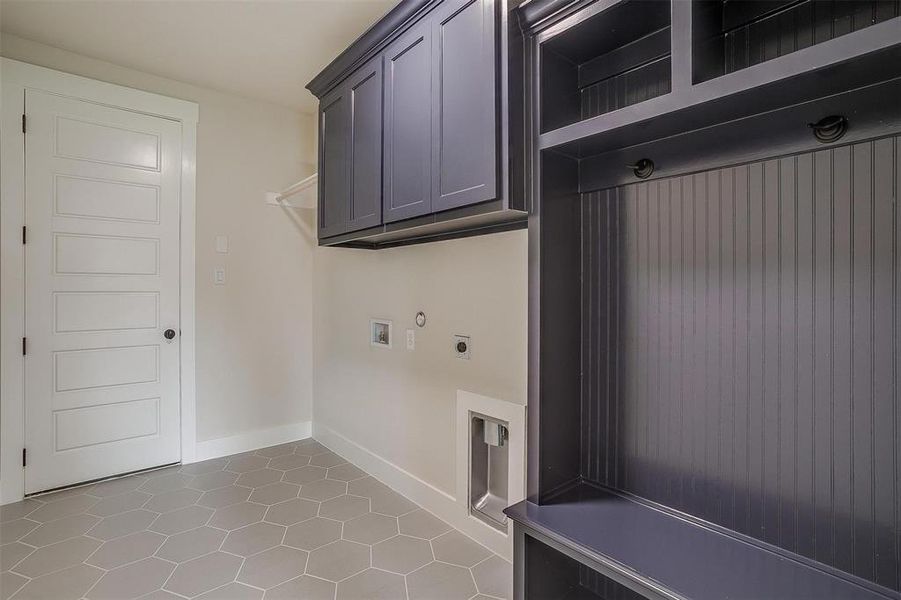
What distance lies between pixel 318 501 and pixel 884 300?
2.55m

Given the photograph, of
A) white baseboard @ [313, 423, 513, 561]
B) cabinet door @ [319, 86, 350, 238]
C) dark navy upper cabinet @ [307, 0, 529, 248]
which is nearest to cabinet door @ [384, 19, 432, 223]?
dark navy upper cabinet @ [307, 0, 529, 248]

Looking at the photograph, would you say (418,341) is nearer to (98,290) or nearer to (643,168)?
(643,168)

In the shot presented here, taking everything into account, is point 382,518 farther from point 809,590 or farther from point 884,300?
point 884,300

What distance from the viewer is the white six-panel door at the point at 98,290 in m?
2.59

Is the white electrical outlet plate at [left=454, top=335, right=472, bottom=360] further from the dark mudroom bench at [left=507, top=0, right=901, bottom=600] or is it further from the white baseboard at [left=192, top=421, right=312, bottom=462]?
the white baseboard at [left=192, top=421, right=312, bottom=462]

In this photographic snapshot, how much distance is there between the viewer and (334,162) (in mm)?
2318

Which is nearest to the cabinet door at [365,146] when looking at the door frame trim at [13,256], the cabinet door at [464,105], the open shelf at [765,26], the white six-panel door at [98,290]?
the cabinet door at [464,105]

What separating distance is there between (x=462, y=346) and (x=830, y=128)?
153 centimetres

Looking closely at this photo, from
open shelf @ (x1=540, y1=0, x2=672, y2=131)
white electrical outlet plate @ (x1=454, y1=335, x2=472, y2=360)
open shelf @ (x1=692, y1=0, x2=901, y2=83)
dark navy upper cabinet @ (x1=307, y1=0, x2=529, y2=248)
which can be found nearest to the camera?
open shelf @ (x1=692, y1=0, x2=901, y2=83)

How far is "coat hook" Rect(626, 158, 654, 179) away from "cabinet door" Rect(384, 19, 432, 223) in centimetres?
73

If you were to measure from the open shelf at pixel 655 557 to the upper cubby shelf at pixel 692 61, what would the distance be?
1.09m

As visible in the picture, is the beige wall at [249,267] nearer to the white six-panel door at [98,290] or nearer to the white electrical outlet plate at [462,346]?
the white six-panel door at [98,290]

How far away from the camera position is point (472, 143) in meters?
1.46

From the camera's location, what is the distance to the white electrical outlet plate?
2.10m
